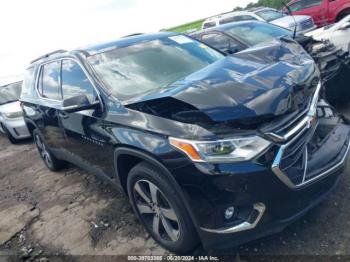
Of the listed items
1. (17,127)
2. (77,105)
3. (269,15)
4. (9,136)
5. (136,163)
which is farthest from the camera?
(269,15)

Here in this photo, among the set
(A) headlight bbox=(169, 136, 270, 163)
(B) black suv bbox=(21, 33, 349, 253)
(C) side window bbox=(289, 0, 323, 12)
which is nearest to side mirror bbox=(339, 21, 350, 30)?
(B) black suv bbox=(21, 33, 349, 253)

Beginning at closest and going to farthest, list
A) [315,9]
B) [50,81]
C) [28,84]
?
[50,81]
[28,84]
[315,9]

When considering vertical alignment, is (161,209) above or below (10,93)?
above

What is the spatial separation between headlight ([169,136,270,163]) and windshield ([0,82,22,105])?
25.5 ft

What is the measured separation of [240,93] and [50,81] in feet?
9.79

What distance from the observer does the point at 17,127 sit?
26.1 ft

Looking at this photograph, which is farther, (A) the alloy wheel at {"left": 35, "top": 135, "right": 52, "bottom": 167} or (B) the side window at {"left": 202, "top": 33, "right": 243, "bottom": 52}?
(B) the side window at {"left": 202, "top": 33, "right": 243, "bottom": 52}

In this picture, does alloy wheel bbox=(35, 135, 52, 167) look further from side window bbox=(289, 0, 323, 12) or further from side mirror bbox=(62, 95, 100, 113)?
side window bbox=(289, 0, 323, 12)

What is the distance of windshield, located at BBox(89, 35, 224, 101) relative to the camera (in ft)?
10.8

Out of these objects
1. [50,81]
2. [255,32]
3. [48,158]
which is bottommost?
[48,158]

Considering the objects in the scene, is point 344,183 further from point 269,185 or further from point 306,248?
point 269,185


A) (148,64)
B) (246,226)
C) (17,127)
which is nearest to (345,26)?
(148,64)

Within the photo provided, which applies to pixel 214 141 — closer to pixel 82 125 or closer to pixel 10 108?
pixel 82 125

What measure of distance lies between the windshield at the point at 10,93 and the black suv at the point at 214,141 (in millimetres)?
6151
